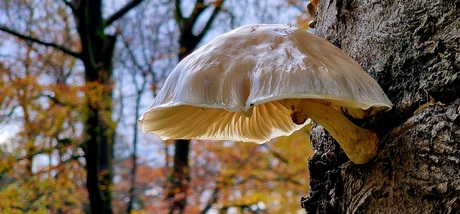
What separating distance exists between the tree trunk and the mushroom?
0.07 meters

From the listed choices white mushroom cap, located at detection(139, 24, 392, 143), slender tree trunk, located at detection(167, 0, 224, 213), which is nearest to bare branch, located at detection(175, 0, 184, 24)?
slender tree trunk, located at detection(167, 0, 224, 213)

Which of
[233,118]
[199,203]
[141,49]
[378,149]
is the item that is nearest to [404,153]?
[378,149]

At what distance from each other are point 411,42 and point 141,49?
11.5m

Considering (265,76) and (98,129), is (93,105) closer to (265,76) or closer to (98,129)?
(98,129)

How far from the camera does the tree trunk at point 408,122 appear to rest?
922 mm

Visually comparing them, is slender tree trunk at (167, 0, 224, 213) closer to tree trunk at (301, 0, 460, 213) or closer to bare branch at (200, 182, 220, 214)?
bare branch at (200, 182, 220, 214)

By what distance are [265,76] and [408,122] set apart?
41cm

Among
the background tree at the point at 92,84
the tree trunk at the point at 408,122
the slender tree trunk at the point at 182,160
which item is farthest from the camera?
the slender tree trunk at the point at 182,160

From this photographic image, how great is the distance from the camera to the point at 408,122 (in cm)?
99

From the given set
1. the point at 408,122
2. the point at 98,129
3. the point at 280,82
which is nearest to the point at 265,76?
the point at 280,82

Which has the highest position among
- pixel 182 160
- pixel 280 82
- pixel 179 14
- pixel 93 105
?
pixel 179 14

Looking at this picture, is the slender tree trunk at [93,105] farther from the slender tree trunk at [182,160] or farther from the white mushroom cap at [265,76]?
the white mushroom cap at [265,76]

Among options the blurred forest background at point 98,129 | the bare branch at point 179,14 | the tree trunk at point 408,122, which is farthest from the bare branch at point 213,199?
the tree trunk at point 408,122

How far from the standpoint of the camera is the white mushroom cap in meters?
0.81
